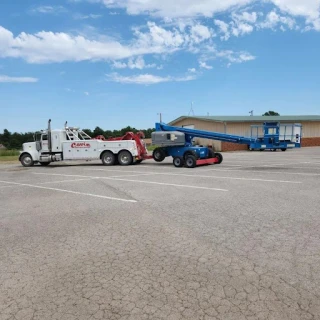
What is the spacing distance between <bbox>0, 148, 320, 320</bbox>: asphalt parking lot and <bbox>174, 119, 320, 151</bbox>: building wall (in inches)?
1147

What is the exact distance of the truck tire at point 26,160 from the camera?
2116 centimetres

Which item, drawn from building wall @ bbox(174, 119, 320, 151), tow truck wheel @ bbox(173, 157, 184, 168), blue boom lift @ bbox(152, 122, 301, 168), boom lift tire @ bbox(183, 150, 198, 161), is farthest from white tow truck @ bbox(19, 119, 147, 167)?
building wall @ bbox(174, 119, 320, 151)

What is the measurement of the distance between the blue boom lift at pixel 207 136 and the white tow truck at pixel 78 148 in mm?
1759

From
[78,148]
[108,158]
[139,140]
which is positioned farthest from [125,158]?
[78,148]

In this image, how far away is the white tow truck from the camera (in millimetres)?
19359

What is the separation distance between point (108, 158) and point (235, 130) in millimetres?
21801

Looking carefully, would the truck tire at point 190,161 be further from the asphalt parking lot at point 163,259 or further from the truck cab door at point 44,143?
the truck cab door at point 44,143

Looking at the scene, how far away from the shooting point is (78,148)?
20047 millimetres

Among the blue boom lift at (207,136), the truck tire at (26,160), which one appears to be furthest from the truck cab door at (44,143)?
the blue boom lift at (207,136)

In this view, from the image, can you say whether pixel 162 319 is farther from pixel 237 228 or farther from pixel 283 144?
pixel 283 144

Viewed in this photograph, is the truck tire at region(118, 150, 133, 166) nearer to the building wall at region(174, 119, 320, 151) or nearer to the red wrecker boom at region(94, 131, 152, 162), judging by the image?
the red wrecker boom at region(94, 131, 152, 162)

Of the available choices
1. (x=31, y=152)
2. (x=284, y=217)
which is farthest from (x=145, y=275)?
(x=31, y=152)

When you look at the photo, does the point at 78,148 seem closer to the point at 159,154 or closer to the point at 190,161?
the point at 159,154

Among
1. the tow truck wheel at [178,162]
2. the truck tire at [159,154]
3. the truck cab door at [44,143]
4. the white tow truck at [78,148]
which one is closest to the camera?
the tow truck wheel at [178,162]
